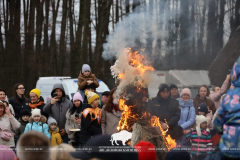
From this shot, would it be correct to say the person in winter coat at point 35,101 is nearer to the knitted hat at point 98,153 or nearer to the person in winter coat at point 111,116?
the person in winter coat at point 111,116

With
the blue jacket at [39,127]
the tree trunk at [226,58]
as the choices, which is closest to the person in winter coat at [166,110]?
the blue jacket at [39,127]

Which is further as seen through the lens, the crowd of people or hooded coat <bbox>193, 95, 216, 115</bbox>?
hooded coat <bbox>193, 95, 216, 115</bbox>

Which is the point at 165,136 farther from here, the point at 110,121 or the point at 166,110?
the point at 110,121

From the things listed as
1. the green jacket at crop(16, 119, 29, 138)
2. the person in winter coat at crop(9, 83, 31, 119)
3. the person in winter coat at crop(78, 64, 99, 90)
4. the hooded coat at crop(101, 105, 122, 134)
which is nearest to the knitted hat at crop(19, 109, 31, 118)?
the green jacket at crop(16, 119, 29, 138)

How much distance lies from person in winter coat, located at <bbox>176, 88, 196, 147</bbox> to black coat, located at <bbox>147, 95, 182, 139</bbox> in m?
0.15

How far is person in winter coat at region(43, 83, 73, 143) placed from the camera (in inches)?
250

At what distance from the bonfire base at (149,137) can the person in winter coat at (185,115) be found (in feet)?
1.66

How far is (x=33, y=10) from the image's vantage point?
23.5 m

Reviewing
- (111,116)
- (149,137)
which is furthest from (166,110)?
(111,116)

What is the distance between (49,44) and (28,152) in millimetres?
23674

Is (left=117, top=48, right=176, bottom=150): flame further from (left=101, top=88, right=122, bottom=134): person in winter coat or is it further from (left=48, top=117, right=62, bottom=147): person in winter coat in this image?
(left=48, top=117, right=62, bottom=147): person in winter coat

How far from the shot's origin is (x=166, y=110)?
18.4ft

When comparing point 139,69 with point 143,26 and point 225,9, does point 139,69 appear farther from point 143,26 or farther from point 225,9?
point 225,9

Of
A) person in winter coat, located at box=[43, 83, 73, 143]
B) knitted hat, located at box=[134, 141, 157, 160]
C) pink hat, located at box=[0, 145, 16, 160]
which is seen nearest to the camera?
knitted hat, located at box=[134, 141, 157, 160]
